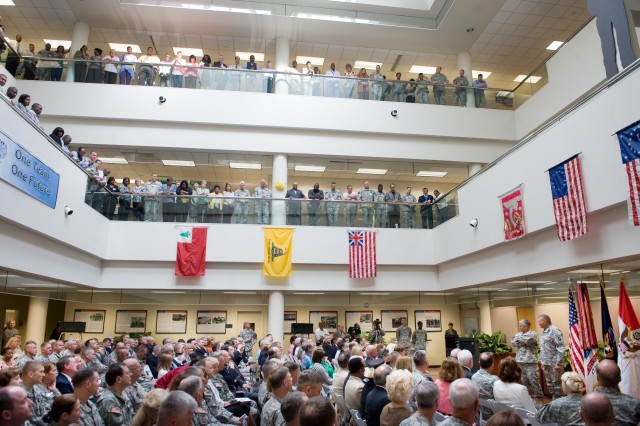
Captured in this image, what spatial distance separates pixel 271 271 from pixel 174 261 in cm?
293

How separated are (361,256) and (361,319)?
165 inches

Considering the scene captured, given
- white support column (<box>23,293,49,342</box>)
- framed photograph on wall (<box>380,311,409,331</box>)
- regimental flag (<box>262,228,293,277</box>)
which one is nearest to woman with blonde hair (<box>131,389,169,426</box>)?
regimental flag (<box>262,228,293,277</box>)

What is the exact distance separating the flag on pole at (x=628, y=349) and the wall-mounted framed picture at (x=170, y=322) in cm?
1337

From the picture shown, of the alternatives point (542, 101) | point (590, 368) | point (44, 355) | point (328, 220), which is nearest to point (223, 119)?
point (328, 220)

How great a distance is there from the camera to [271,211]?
14.3 metres

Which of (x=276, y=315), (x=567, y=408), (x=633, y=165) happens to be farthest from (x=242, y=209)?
(x=567, y=408)

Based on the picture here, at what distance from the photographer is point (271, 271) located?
13.8 meters

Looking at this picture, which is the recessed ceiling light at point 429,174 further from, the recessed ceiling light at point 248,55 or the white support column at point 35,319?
the white support column at point 35,319

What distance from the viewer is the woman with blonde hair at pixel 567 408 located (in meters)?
4.21

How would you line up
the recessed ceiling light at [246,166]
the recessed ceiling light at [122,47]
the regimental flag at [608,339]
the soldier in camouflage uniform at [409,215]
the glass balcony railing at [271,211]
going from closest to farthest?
the regimental flag at [608,339] → the glass balcony railing at [271,211] → the soldier in camouflage uniform at [409,215] → the recessed ceiling light at [246,166] → the recessed ceiling light at [122,47]

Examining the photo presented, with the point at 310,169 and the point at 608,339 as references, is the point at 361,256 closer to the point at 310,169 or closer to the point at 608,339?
the point at 310,169

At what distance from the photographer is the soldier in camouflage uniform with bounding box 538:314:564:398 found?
8.03m

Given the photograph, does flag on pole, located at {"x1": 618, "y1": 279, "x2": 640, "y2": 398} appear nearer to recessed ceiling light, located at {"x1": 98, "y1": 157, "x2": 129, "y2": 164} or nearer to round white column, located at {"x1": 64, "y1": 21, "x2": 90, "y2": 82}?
recessed ceiling light, located at {"x1": 98, "y1": 157, "x2": 129, "y2": 164}

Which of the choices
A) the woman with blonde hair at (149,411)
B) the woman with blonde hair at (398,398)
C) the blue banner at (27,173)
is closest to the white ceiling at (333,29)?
the blue banner at (27,173)
